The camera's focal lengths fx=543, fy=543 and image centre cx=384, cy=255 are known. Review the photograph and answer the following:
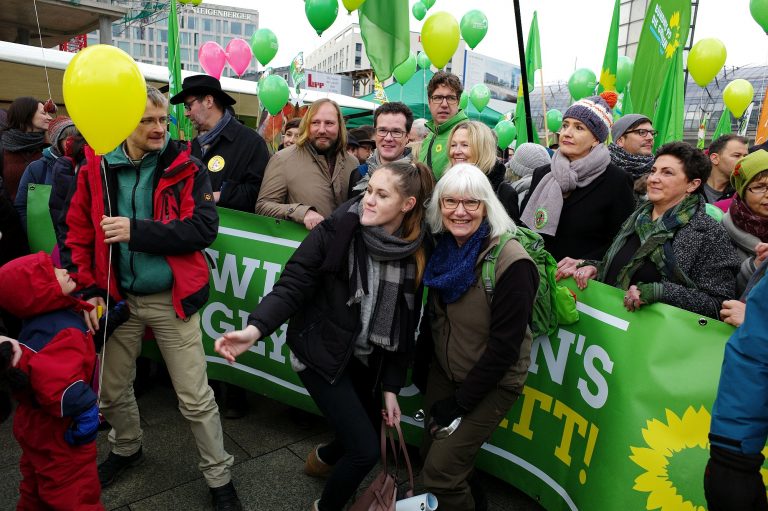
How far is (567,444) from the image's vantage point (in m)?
2.45

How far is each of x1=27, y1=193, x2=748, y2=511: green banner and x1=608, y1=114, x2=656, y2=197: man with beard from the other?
1541 millimetres

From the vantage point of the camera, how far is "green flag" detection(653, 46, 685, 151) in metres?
6.25

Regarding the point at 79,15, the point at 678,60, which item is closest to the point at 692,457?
the point at 678,60

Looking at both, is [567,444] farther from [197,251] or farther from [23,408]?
[23,408]

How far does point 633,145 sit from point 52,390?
391 centimetres

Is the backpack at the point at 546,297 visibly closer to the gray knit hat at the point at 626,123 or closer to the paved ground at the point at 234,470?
the paved ground at the point at 234,470

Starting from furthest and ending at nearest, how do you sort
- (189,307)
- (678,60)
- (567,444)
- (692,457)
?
1. (678,60)
2. (189,307)
3. (567,444)
4. (692,457)

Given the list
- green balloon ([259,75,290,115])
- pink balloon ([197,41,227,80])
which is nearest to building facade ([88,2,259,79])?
pink balloon ([197,41,227,80])

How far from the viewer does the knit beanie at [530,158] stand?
14.2 feet

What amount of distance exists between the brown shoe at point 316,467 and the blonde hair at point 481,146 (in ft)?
5.91

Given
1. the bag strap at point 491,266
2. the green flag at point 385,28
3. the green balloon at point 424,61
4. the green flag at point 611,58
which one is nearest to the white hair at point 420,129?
the green flag at point 385,28

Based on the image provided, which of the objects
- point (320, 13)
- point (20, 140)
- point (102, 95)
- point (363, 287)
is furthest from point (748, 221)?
point (320, 13)

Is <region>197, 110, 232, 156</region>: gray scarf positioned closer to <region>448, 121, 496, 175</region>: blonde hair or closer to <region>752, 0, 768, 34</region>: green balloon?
<region>448, 121, 496, 175</region>: blonde hair

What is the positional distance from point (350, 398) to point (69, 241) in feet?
4.96
